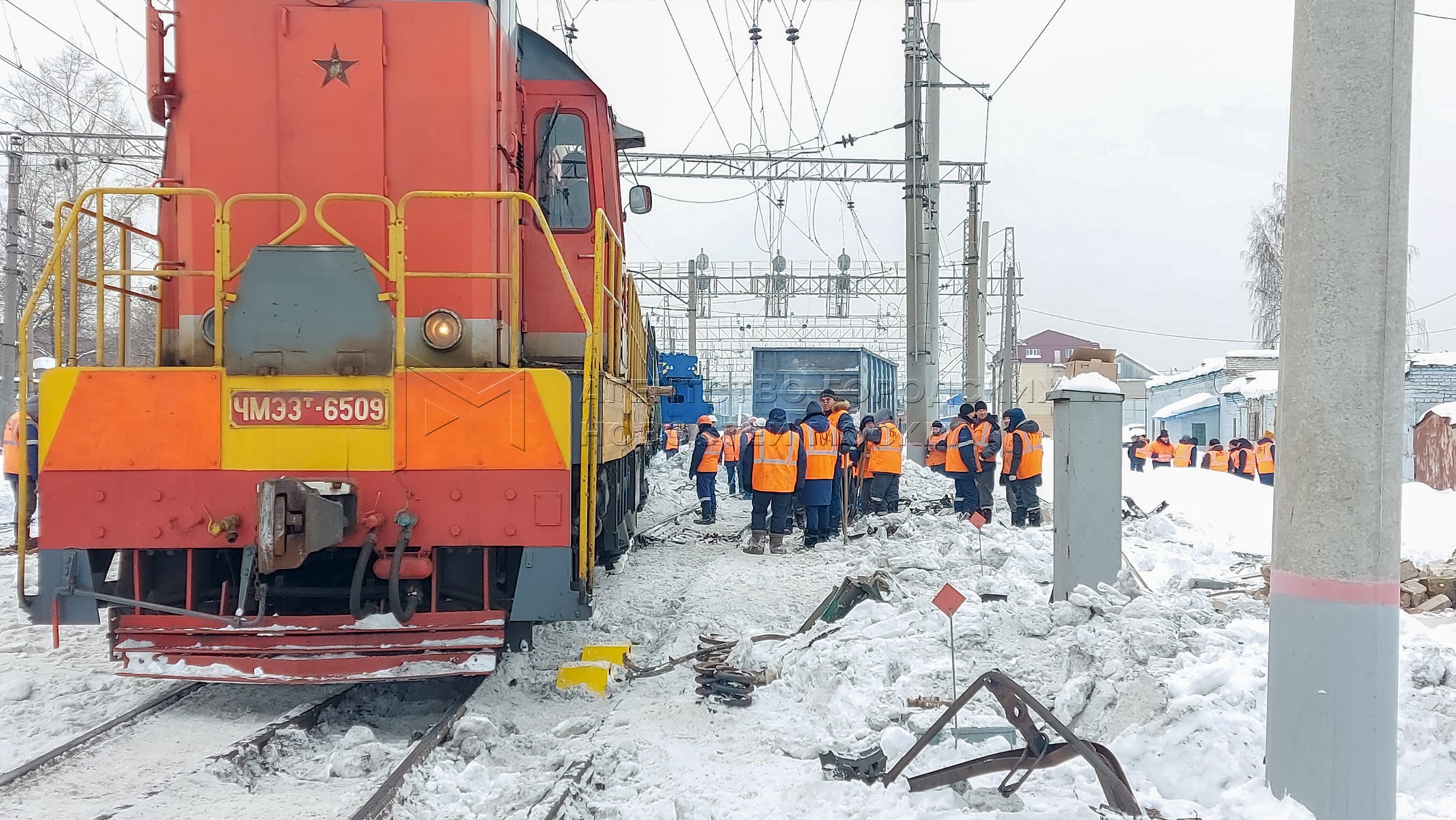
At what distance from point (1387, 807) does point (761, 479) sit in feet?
25.0

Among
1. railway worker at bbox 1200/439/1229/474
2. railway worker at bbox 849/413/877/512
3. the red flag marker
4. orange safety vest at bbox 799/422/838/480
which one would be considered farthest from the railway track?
railway worker at bbox 1200/439/1229/474

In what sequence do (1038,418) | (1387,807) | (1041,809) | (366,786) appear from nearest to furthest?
1. (1387,807)
2. (1041,809)
3. (366,786)
4. (1038,418)

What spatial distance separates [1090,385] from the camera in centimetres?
647

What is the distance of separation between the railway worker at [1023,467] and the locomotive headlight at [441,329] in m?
7.79

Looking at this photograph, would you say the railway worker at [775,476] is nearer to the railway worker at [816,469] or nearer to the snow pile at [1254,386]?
the railway worker at [816,469]

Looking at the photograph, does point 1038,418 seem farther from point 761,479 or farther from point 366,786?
point 366,786

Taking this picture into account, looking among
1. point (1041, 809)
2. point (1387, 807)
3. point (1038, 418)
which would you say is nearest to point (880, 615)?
point (1041, 809)

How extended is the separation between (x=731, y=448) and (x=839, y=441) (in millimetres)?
6085

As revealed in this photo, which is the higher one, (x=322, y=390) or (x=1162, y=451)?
(x=322, y=390)

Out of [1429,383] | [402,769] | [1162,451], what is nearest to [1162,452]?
[1162,451]

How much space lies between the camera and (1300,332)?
3191 millimetres

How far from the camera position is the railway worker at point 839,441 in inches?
460

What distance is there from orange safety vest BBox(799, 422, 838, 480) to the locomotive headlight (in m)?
6.37

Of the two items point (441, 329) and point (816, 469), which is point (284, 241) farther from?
point (816, 469)
